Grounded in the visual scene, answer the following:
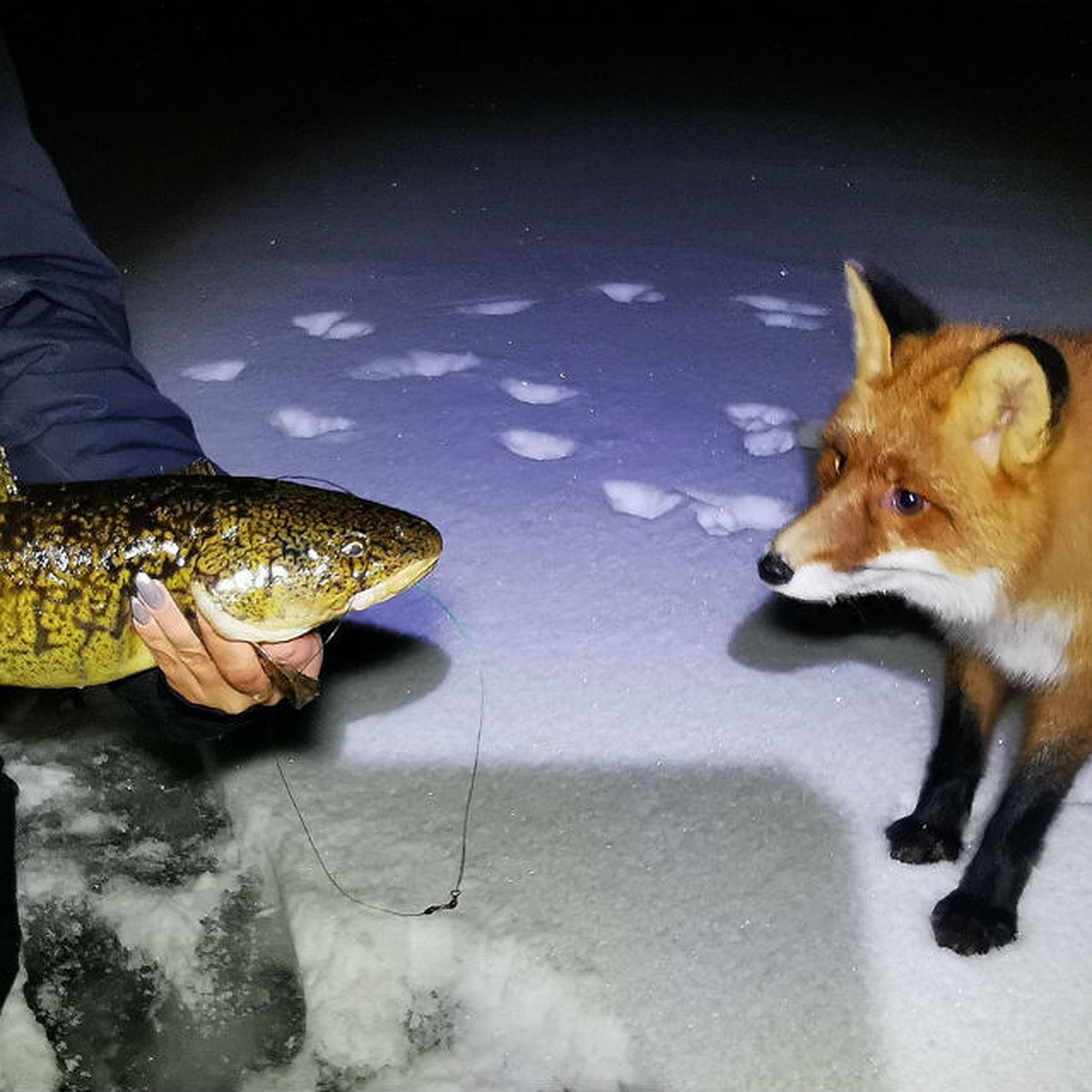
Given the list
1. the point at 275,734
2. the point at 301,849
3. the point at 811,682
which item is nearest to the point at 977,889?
the point at 811,682

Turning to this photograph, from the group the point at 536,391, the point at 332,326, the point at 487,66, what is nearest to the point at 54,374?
the point at 536,391

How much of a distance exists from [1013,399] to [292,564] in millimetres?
918

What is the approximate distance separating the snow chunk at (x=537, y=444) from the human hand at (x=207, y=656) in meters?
1.23

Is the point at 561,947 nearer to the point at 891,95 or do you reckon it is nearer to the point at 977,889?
the point at 977,889

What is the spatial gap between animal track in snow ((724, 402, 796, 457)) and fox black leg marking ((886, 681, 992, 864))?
1005mm

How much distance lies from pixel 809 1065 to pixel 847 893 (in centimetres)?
31

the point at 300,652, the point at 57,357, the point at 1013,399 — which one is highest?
the point at 1013,399

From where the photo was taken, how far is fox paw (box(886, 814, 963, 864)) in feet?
6.18

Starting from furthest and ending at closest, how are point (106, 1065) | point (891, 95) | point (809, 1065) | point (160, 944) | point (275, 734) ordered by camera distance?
point (891, 95)
point (275, 734)
point (160, 944)
point (106, 1065)
point (809, 1065)

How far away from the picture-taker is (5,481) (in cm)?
147

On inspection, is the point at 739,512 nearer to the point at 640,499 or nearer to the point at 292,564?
the point at 640,499

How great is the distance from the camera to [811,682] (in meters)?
2.24

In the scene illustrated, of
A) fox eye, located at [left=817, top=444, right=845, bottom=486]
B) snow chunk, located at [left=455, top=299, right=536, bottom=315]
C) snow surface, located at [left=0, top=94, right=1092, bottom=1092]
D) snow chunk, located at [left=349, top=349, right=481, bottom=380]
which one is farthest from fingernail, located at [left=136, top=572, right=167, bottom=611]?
snow chunk, located at [left=455, top=299, right=536, bottom=315]

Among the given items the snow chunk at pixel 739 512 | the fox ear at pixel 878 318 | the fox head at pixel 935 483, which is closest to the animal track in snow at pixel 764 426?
the snow chunk at pixel 739 512
